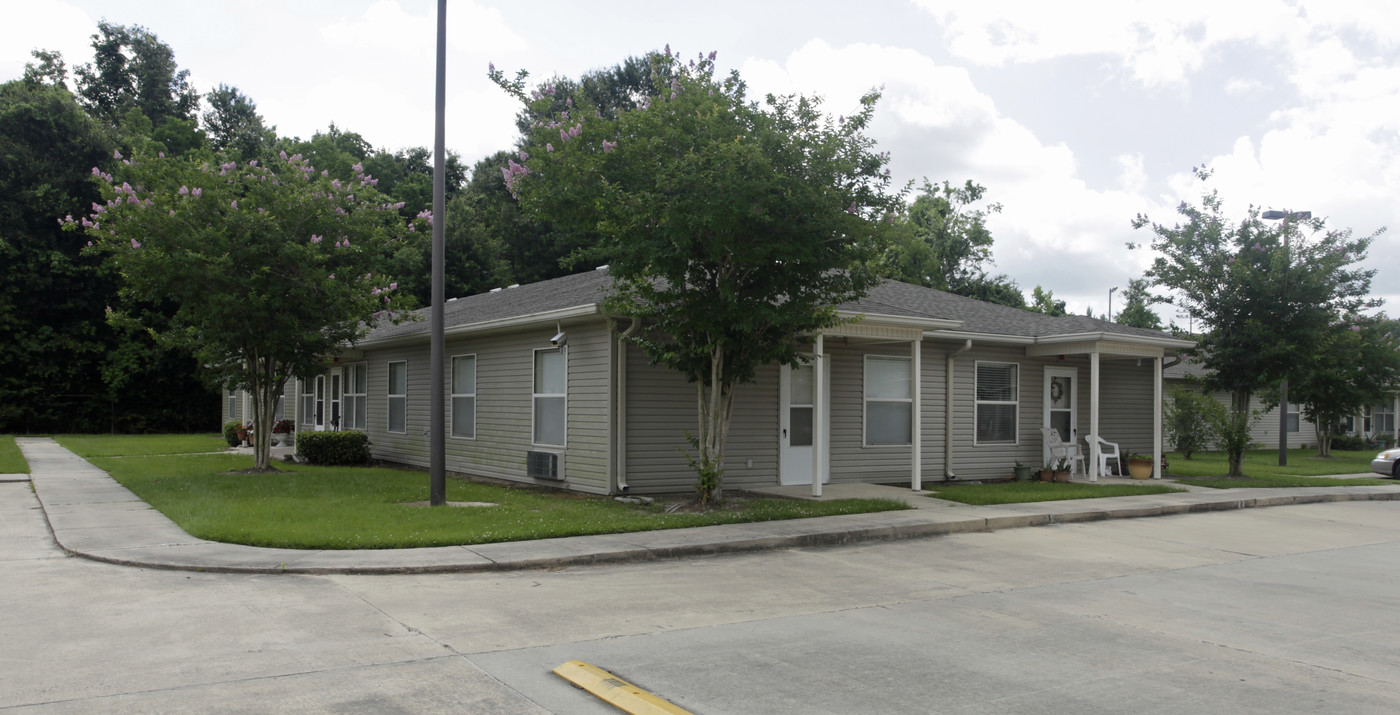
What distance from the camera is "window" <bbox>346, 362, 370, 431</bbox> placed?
74.6 feet

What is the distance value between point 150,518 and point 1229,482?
60.0 feet

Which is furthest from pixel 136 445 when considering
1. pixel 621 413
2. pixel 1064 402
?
pixel 1064 402

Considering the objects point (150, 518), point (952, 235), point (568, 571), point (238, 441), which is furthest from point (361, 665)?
Result: point (952, 235)

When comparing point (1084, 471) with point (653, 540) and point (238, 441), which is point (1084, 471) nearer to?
point (653, 540)

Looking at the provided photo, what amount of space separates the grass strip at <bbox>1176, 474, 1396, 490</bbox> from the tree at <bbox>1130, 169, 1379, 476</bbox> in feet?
2.69

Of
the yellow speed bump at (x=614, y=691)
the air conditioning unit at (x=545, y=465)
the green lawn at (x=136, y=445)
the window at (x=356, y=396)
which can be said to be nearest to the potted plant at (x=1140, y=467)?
the air conditioning unit at (x=545, y=465)

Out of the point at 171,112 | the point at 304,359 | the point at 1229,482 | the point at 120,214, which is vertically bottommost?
the point at 1229,482

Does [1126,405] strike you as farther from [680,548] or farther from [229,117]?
[229,117]

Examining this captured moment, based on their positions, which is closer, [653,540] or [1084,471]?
[653,540]

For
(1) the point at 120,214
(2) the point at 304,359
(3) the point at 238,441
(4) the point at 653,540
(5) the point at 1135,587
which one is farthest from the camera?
(3) the point at 238,441

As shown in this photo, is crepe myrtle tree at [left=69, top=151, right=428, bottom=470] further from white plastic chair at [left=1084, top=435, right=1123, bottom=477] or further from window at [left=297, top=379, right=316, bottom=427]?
white plastic chair at [left=1084, top=435, right=1123, bottom=477]

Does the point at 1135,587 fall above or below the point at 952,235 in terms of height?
below

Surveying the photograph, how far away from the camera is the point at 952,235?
46094mm

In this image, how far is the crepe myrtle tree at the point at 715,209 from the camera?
441 inches
